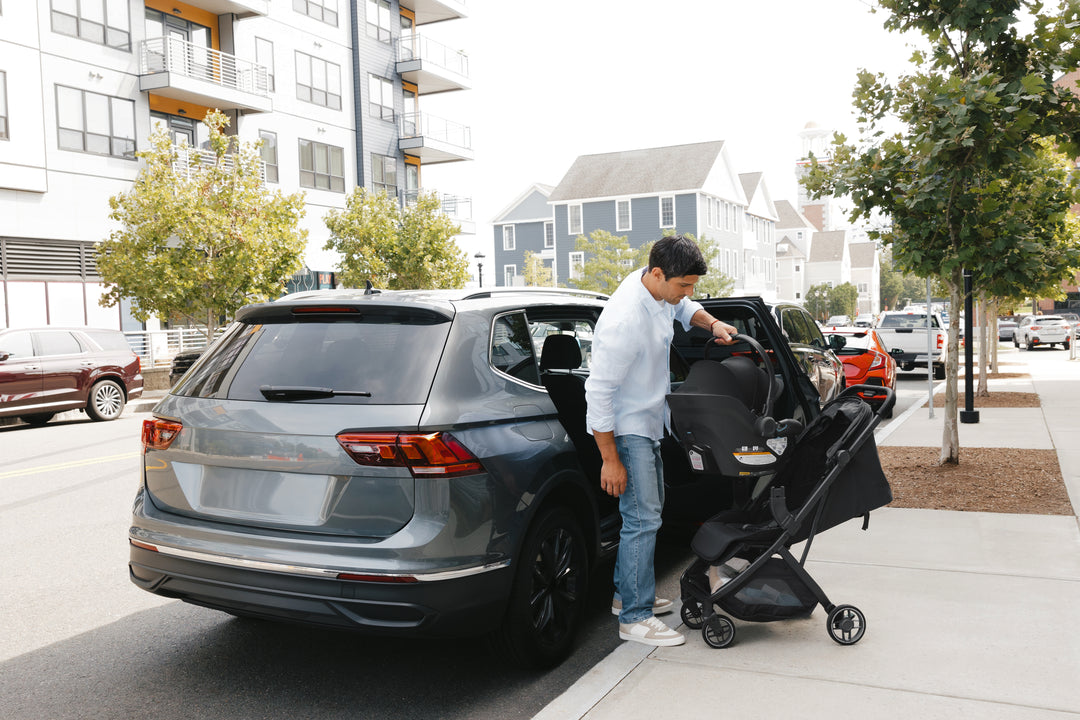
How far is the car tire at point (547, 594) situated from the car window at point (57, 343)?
1442cm

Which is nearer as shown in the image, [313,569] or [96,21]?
[313,569]

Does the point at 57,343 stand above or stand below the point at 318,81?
below

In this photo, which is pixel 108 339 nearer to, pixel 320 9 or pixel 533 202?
pixel 320 9

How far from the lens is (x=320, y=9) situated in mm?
33562

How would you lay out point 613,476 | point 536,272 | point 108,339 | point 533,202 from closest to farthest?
point 613,476 < point 108,339 < point 536,272 < point 533,202

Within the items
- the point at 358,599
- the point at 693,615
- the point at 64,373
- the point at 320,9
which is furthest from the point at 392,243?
the point at 358,599

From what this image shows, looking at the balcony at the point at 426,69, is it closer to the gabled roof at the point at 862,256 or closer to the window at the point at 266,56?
the window at the point at 266,56

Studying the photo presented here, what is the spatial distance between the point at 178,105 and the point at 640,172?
34.5 meters

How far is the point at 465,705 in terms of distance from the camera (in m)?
3.90

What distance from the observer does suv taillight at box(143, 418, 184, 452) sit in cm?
398

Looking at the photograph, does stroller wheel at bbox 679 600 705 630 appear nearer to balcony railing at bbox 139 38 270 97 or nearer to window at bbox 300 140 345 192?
balcony railing at bbox 139 38 270 97

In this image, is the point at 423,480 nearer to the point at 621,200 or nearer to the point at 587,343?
the point at 587,343

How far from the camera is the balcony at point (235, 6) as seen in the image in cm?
2862

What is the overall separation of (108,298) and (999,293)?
66.7ft
